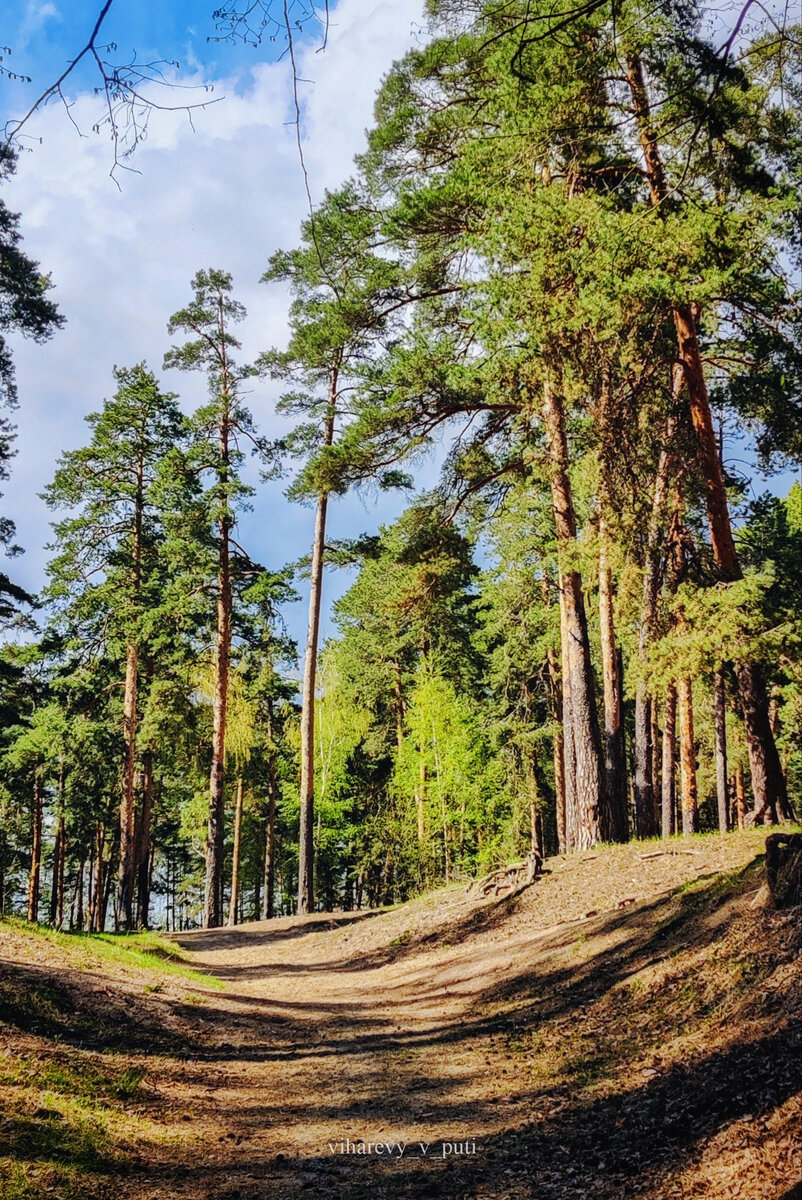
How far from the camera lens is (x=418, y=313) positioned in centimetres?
1429

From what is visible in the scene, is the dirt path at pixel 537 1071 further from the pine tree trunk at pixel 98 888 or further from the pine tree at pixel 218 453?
the pine tree trunk at pixel 98 888

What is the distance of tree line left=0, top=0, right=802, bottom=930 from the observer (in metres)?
8.70

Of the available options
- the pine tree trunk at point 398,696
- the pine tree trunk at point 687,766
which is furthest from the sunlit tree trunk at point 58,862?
the pine tree trunk at point 687,766

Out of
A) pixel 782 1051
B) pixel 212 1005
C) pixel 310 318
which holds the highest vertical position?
pixel 310 318

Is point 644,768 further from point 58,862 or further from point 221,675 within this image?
point 58,862

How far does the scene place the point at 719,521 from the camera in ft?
35.6

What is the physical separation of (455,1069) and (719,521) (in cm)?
822

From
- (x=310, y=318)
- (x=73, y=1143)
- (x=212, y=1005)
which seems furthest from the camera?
(x=310, y=318)

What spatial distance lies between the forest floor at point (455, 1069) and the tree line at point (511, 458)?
421 cm

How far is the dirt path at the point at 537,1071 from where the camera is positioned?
3.82 meters

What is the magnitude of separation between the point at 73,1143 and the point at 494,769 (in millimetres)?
25146

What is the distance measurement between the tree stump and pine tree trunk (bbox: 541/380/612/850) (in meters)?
5.85

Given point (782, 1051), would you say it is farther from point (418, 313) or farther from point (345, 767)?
point (345, 767)

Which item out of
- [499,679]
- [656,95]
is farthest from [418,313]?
[499,679]
